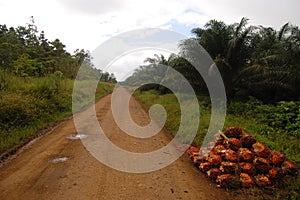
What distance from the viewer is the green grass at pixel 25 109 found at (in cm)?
739

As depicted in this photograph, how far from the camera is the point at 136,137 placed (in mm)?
7941

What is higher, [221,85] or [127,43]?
[127,43]

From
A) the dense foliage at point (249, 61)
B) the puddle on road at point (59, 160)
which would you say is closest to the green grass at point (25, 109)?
the puddle on road at point (59, 160)

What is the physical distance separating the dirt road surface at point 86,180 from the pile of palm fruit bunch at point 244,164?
0.73ft

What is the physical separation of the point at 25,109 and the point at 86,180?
4964mm

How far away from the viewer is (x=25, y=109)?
8.52 m

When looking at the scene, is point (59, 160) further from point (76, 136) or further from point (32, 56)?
point (32, 56)

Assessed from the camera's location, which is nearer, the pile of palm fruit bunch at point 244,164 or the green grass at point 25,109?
the pile of palm fruit bunch at point 244,164

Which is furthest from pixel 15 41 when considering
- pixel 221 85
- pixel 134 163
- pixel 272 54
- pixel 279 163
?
pixel 279 163

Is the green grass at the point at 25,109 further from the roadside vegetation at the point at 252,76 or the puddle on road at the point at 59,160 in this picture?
the roadside vegetation at the point at 252,76

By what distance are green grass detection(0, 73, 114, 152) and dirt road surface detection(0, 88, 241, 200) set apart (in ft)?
4.07

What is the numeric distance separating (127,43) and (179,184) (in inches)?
330

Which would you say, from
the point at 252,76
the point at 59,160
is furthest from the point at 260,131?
the point at 59,160

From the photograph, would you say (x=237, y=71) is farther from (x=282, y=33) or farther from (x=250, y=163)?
(x=250, y=163)
